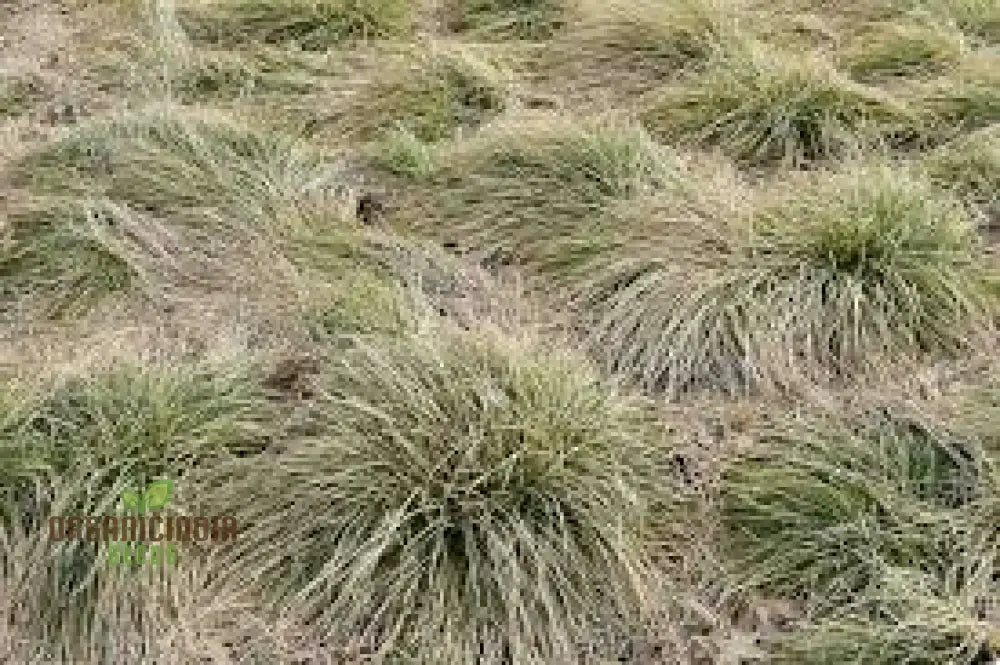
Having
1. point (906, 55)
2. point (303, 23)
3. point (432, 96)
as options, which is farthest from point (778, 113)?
point (303, 23)

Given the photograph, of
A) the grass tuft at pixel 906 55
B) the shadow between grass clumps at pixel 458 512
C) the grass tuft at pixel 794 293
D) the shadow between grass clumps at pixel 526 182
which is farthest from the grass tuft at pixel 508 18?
the shadow between grass clumps at pixel 458 512

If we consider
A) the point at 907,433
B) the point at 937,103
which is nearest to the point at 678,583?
the point at 907,433

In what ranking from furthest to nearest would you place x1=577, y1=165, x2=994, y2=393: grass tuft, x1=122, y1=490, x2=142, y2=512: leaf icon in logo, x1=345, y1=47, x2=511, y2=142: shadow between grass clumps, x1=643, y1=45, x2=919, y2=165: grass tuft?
x1=345, y1=47, x2=511, y2=142: shadow between grass clumps → x1=643, y1=45, x2=919, y2=165: grass tuft → x1=577, y1=165, x2=994, y2=393: grass tuft → x1=122, y1=490, x2=142, y2=512: leaf icon in logo

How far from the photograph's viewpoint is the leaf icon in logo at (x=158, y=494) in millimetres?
3111

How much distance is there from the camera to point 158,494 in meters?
3.12

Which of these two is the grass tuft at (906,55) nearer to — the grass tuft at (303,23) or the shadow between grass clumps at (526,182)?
the shadow between grass clumps at (526,182)

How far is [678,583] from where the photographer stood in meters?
3.13

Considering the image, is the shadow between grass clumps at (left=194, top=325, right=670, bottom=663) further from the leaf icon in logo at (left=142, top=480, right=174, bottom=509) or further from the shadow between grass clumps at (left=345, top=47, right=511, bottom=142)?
the shadow between grass clumps at (left=345, top=47, right=511, bottom=142)

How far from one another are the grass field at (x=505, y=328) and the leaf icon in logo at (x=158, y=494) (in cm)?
2

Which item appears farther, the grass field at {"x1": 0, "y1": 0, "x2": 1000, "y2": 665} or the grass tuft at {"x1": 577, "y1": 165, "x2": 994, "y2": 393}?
the grass tuft at {"x1": 577, "y1": 165, "x2": 994, "y2": 393}

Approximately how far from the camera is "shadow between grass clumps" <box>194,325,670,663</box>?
2.96 metres

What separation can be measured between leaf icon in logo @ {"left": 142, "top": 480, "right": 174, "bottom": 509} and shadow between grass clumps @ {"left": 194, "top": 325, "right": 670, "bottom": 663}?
12 centimetres

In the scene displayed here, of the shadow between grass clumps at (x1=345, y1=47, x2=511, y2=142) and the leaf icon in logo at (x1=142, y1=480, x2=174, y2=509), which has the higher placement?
the shadow between grass clumps at (x1=345, y1=47, x2=511, y2=142)

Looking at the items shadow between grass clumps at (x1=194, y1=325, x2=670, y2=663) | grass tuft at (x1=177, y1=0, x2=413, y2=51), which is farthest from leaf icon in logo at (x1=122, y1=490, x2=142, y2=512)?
grass tuft at (x1=177, y1=0, x2=413, y2=51)
